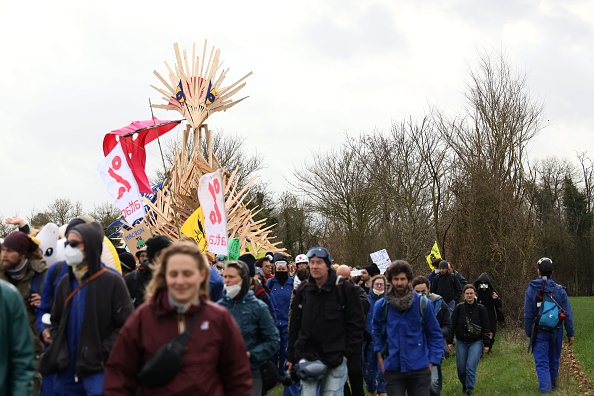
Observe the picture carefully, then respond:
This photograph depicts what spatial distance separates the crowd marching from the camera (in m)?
4.10

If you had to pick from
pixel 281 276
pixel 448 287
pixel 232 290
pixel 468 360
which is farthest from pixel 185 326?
pixel 448 287

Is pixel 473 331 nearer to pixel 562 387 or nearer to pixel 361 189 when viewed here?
pixel 562 387

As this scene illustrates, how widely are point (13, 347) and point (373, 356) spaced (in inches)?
314

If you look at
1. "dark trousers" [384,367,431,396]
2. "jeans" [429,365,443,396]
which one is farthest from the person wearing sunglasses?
"jeans" [429,365,443,396]

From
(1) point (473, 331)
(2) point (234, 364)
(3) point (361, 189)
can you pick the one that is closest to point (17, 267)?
(2) point (234, 364)

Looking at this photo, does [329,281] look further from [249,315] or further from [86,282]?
[86,282]

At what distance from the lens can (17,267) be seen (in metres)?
6.95

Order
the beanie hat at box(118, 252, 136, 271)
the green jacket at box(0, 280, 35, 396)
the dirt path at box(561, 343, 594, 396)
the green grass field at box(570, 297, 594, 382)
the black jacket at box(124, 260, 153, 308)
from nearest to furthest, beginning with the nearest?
the green jacket at box(0, 280, 35, 396), the black jacket at box(124, 260, 153, 308), the beanie hat at box(118, 252, 136, 271), the dirt path at box(561, 343, 594, 396), the green grass field at box(570, 297, 594, 382)

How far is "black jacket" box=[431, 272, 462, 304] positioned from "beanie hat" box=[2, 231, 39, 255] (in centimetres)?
1047

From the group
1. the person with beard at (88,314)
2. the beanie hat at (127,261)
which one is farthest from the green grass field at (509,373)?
the person with beard at (88,314)

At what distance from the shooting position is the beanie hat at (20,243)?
691cm

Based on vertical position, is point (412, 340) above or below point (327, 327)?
below

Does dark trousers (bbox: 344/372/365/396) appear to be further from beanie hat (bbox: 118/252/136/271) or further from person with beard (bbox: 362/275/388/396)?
beanie hat (bbox: 118/252/136/271)

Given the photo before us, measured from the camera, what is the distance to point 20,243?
6945mm
